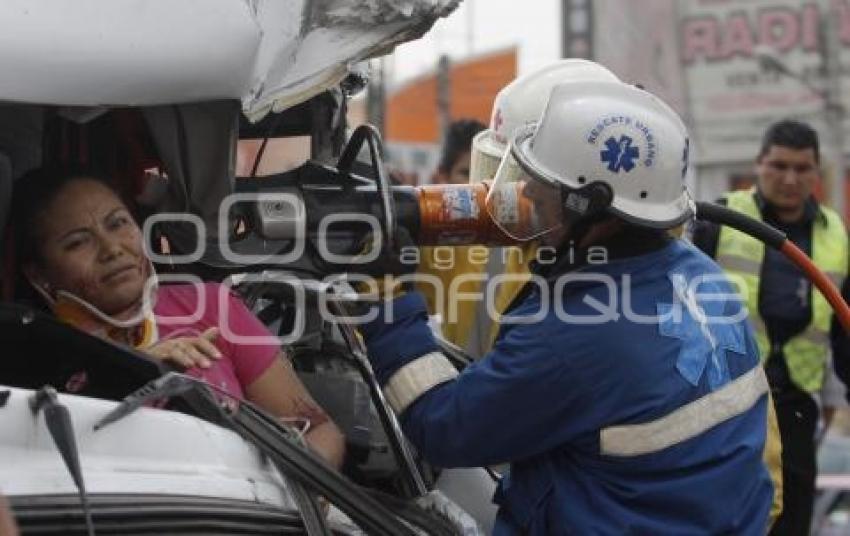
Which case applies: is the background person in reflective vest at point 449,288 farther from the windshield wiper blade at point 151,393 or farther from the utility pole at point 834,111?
the utility pole at point 834,111

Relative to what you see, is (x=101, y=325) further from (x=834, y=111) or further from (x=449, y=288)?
(x=834, y=111)

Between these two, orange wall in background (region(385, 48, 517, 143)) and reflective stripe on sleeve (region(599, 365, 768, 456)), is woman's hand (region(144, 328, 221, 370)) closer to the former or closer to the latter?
reflective stripe on sleeve (region(599, 365, 768, 456))

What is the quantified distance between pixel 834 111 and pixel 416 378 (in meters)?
24.2

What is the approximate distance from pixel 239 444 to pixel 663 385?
815 mm

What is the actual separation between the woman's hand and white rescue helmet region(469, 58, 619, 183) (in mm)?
1402

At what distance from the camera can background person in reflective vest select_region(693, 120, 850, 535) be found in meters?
5.49

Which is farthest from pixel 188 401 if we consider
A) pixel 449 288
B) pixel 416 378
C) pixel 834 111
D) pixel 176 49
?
pixel 834 111

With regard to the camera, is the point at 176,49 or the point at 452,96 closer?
the point at 176,49

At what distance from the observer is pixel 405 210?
3217mm

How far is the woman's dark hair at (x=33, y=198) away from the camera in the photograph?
3086 millimetres

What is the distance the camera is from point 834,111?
26297mm

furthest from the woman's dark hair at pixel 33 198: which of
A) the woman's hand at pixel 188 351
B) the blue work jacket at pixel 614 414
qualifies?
the blue work jacket at pixel 614 414

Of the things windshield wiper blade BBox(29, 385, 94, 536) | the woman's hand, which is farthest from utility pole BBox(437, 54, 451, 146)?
windshield wiper blade BBox(29, 385, 94, 536)

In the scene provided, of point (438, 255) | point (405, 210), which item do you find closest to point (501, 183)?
point (405, 210)
